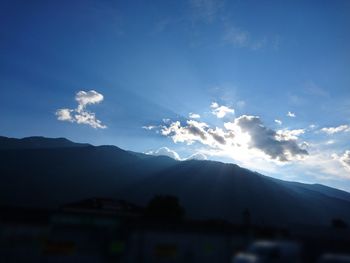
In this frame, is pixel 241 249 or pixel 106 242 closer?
pixel 106 242

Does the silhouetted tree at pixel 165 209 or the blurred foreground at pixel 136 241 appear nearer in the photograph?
the blurred foreground at pixel 136 241

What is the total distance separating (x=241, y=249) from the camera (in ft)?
102

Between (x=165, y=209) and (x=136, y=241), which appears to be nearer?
(x=136, y=241)

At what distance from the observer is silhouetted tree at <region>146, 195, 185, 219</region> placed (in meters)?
66.1

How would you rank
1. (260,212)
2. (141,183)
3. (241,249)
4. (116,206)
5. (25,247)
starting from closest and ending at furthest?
(25,247)
(241,249)
(116,206)
(260,212)
(141,183)

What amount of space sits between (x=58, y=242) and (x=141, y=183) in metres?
174

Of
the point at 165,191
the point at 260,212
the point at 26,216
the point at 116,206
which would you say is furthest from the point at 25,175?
the point at 26,216

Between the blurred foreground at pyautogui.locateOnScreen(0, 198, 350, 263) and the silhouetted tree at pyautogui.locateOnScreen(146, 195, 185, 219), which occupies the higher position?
the silhouetted tree at pyautogui.locateOnScreen(146, 195, 185, 219)

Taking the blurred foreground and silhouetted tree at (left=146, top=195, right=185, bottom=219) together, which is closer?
the blurred foreground

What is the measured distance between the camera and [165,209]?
66938mm

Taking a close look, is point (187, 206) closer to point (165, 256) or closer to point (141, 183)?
point (141, 183)

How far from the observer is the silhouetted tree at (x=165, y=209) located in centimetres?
6612

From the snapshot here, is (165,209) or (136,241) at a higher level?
(165,209)

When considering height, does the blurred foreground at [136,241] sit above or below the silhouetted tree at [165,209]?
below
